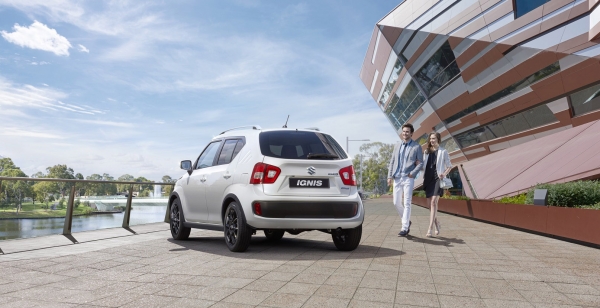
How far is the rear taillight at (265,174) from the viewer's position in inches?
267

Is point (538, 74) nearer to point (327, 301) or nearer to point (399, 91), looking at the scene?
point (399, 91)

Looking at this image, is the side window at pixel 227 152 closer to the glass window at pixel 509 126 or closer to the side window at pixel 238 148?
the side window at pixel 238 148

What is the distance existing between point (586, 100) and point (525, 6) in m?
5.02

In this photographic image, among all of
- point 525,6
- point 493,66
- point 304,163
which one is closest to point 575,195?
point 304,163

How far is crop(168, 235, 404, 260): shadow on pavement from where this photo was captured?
6.83 meters

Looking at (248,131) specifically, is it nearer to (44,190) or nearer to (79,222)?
(44,190)

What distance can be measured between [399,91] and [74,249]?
119ft

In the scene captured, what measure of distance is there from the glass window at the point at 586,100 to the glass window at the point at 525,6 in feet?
13.5

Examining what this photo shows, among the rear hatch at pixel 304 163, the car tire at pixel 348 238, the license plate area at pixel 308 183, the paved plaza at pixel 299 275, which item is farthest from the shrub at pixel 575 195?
the license plate area at pixel 308 183

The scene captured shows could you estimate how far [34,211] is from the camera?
27.2ft

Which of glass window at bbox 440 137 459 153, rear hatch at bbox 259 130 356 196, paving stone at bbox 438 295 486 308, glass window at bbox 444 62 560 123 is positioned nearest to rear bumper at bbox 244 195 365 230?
rear hatch at bbox 259 130 356 196

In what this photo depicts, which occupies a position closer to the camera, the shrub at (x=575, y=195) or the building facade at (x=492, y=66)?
the shrub at (x=575, y=195)

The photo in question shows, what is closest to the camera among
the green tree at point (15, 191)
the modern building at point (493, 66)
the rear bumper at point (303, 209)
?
the rear bumper at point (303, 209)

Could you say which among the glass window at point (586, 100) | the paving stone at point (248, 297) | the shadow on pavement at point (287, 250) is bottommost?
the paving stone at point (248, 297)
